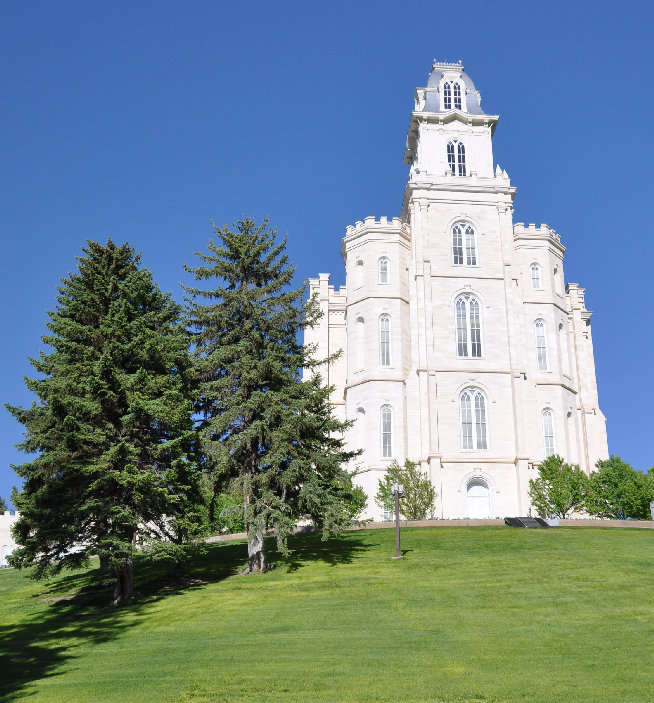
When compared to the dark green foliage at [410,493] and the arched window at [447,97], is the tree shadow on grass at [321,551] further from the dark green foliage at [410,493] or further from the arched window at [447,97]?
the arched window at [447,97]

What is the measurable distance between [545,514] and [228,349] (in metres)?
21.2

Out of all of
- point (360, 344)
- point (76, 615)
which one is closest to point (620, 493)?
point (360, 344)

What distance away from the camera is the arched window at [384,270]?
151ft

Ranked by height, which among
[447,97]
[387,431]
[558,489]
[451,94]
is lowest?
[558,489]

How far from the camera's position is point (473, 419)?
141ft

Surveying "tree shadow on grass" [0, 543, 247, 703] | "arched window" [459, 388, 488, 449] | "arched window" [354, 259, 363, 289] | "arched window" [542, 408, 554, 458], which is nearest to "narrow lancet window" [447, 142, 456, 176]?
"arched window" [354, 259, 363, 289]

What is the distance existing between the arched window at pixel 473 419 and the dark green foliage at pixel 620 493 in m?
6.17

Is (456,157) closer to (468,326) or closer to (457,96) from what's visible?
(457,96)

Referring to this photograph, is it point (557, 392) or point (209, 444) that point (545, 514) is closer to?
point (557, 392)

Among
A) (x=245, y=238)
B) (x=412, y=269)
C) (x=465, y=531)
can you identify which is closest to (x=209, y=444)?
(x=245, y=238)

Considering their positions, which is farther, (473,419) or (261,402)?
(473,419)

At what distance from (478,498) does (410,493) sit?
5.36 metres

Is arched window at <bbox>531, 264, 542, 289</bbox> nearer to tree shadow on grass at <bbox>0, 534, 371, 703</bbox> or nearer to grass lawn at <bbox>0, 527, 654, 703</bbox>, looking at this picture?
grass lawn at <bbox>0, 527, 654, 703</bbox>

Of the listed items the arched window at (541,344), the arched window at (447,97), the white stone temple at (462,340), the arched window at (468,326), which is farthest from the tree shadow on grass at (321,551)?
the arched window at (447,97)
